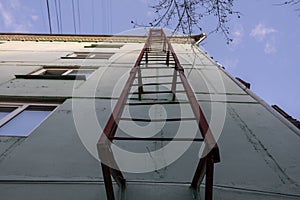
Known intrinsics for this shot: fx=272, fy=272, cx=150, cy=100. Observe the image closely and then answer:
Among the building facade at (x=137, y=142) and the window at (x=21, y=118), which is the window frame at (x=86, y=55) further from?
the window at (x=21, y=118)

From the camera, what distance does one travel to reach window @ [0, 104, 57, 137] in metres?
4.23

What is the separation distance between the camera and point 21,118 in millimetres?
4746

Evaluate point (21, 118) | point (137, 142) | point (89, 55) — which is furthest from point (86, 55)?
point (137, 142)

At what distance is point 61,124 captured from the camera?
426cm

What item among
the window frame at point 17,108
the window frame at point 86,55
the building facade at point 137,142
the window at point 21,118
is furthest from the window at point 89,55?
the window at point 21,118

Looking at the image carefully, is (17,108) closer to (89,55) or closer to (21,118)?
(21,118)

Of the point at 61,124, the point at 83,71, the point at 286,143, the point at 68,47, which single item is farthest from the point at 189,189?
the point at 68,47

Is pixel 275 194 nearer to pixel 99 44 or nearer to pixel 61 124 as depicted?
pixel 61 124

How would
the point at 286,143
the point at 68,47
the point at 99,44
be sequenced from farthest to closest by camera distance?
the point at 99,44 < the point at 68,47 < the point at 286,143

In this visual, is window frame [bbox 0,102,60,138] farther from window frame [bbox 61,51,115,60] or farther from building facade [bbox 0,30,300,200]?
window frame [bbox 61,51,115,60]

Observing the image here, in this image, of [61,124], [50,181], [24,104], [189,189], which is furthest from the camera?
[24,104]

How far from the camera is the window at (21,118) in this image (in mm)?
4234

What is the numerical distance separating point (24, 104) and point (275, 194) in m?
4.68

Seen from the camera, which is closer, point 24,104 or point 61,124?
point 61,124
